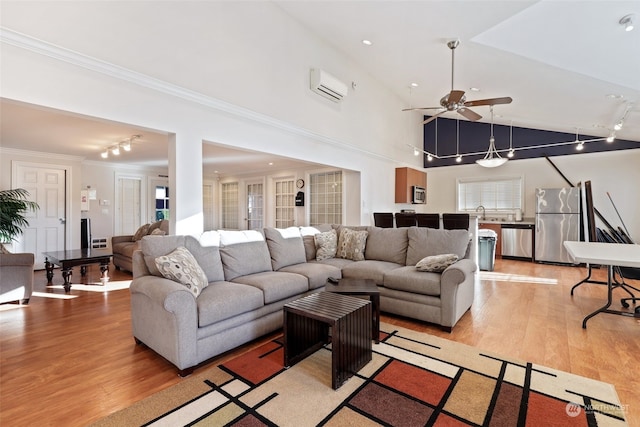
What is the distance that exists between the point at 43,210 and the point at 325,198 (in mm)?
5965

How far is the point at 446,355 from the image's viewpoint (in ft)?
7.98

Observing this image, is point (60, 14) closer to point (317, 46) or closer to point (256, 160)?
point (317, 46)

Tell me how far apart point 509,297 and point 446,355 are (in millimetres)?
2227

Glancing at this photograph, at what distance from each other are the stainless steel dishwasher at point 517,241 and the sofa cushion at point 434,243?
174 inches

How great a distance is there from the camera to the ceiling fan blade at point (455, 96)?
3.94 metres

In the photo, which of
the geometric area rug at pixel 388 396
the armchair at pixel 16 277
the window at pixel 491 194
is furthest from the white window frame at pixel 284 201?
the geometric area rug at pixel 388 396

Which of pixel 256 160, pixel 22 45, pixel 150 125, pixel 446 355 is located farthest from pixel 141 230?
pixel 446 355

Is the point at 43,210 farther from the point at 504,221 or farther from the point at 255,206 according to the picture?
the point at 504,221

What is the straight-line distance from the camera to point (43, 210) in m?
6.21

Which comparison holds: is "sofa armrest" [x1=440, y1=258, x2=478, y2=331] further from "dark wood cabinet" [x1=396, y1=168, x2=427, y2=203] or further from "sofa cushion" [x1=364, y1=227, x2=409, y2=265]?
"dark wood cabinet" [x1=396, y1=168, x2=427, y2=203]

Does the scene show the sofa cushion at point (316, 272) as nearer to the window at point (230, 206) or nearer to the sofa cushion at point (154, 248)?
the sofa cushion at point (154, 248)

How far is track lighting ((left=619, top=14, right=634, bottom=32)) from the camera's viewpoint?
2.61m

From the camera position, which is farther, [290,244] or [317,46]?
[317,46]

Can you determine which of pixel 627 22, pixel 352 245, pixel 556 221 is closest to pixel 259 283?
pixel 352 245
